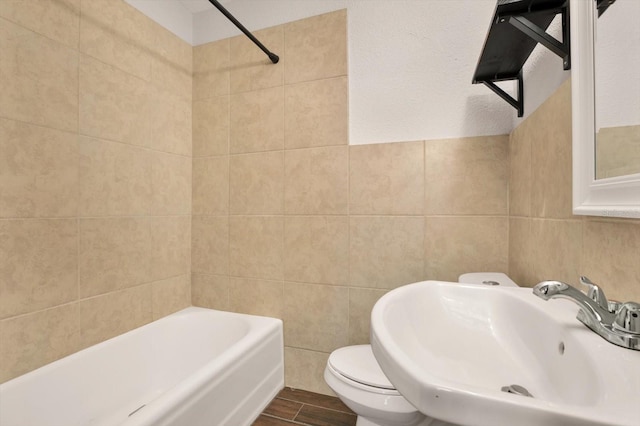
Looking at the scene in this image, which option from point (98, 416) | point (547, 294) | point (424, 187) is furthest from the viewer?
point (424, 187)

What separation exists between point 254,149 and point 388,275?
108 centimetres

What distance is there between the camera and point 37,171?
123 centimetres

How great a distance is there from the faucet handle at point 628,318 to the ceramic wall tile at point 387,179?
103 centimetres

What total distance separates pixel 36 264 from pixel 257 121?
126 centimetres

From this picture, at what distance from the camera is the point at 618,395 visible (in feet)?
1.27

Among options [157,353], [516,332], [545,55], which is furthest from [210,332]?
[545,55]

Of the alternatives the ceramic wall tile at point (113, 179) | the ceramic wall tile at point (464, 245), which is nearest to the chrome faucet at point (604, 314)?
the ceramic wall tile at point (464, 245)

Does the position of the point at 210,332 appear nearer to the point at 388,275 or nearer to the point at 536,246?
the point at 388,275

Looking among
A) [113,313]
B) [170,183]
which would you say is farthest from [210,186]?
[113,313]

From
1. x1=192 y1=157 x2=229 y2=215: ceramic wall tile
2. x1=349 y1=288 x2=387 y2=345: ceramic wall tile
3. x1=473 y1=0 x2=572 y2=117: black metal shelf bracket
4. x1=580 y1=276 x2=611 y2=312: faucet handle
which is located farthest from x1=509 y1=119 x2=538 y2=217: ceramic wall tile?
x1=192 y1=157 x2=229 y2=215: ceramic wall tile

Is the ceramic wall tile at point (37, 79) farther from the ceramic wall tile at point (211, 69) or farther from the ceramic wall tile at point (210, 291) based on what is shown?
the ceramic wall tile at point (210, 291)

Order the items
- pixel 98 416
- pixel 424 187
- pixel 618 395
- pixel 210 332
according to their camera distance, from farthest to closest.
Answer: pixel 210 332, pixel 424 187, pixel 98 416, pixel 618 395

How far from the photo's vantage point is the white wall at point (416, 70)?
144 cm

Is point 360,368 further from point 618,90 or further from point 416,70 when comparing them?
point 416,70
